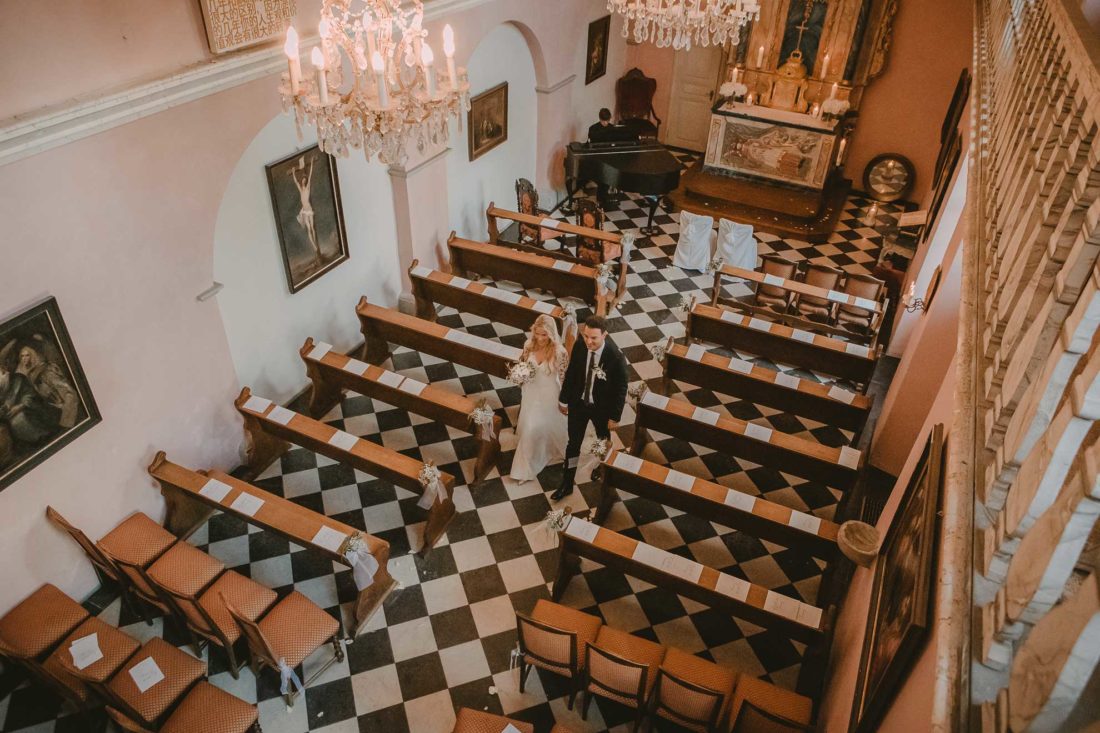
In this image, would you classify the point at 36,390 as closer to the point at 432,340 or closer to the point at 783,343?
the point at 432,340

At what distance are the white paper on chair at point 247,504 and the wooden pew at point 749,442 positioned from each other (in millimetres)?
3816

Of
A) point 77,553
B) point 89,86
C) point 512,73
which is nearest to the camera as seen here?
point 89,86

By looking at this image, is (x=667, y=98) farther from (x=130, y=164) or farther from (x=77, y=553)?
(x=77, y=553)

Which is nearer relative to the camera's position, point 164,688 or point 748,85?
point 164,688

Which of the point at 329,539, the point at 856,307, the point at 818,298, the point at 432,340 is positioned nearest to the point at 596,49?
the point at 818,298

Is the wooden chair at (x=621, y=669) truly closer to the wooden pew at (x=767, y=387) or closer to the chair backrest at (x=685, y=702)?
the chair backrest at (x=685, y=702)

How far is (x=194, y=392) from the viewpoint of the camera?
6.81m

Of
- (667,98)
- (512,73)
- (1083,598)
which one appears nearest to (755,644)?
(1083,598)

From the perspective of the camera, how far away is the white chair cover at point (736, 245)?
11.0m

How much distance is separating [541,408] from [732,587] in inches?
103

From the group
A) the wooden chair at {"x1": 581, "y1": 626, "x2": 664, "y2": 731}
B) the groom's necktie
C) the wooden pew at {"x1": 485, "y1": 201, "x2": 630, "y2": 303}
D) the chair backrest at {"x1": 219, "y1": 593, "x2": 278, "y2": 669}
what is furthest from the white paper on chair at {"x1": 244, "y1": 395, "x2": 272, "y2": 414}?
the wooden pew at {"x1": 485, "y1": 201, "x2": 630, "y2": 303}

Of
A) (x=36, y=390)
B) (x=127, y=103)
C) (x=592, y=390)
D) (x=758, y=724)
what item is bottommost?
(x=758, y=724)

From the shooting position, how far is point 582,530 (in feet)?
20.1

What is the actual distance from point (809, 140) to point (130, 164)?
37.6 ft
